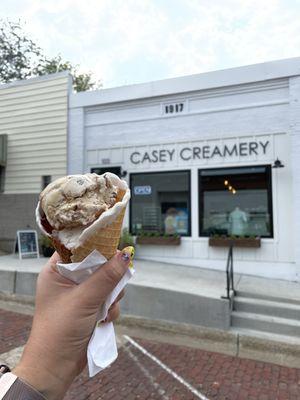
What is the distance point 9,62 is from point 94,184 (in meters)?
21.5

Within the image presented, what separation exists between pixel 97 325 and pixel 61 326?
237mm

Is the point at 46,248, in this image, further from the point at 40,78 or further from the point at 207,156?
the point at 40,78

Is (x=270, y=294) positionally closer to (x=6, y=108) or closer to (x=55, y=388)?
(x=55, y=388)

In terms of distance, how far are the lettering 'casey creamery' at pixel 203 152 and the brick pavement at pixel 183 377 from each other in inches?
217

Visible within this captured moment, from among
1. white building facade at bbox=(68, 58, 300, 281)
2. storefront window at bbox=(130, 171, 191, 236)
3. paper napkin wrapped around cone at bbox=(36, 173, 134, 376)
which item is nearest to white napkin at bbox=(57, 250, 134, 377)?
paper napkin wrapped around cone at bbox=(36, 173, 134, 376)

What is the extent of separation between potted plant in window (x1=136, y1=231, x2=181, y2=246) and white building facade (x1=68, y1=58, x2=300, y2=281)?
5.5 inches

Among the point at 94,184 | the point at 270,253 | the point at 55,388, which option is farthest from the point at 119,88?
the point at 55,388

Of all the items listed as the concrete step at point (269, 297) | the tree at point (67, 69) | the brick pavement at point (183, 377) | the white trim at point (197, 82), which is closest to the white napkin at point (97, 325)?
the brick pavement at point (183, 377)

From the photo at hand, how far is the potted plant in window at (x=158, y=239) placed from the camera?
9882 mm

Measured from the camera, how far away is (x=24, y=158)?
11.8 meters

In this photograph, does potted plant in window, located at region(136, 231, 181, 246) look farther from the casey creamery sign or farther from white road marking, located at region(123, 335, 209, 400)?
white road marking, located at region(123, 335, 209, 400)

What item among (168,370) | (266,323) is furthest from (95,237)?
(266,323)

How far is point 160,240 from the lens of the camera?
10.1m

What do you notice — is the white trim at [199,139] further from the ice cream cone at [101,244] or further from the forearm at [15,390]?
the forearm at [15,390]
